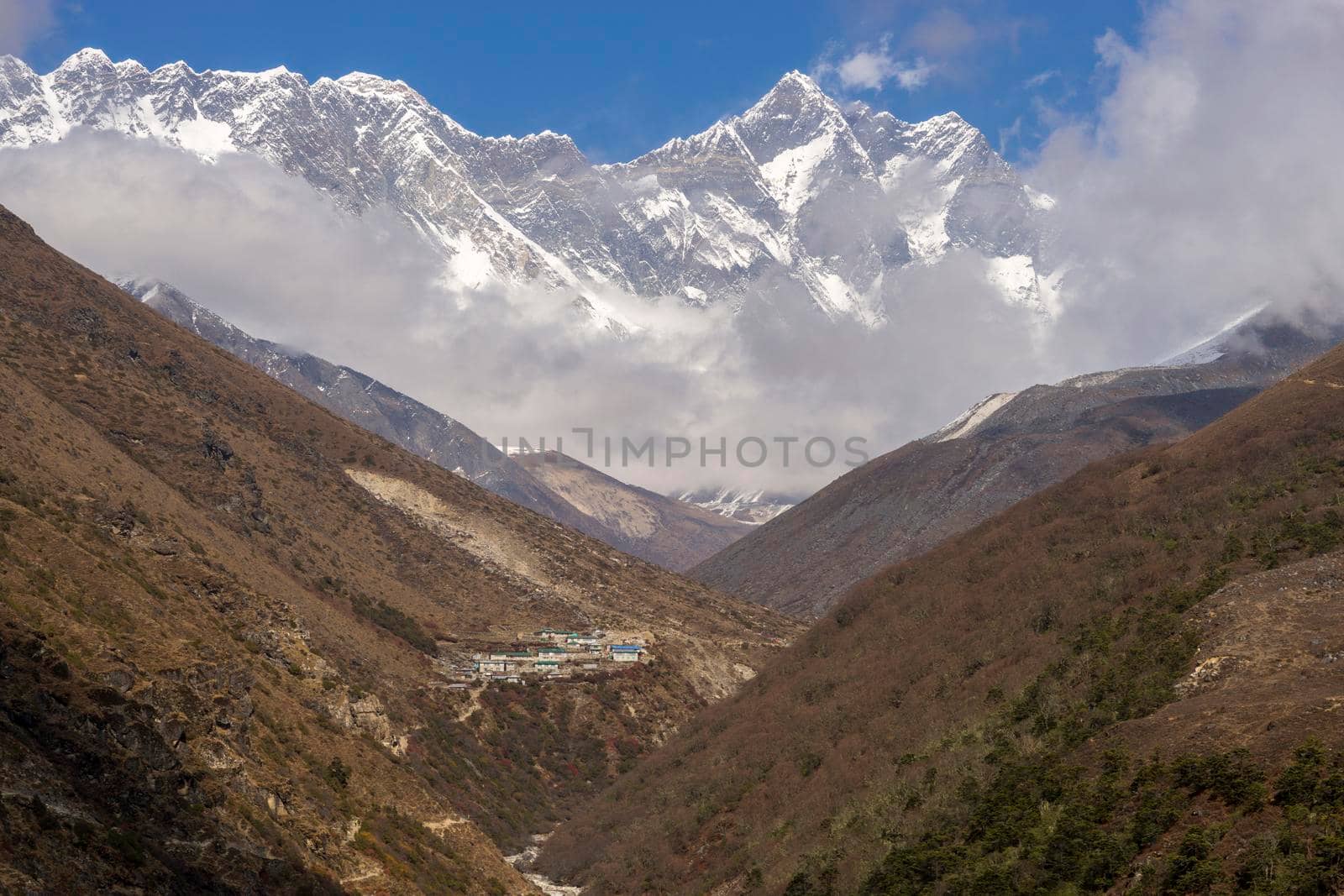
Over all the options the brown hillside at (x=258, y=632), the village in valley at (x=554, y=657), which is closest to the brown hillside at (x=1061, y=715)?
the brown hillside at (x=258, y=632)

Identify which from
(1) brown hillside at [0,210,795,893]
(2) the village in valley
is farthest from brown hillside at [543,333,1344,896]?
(2) the village in valley


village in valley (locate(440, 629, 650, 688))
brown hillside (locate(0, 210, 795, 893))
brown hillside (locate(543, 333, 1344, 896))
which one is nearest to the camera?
brown hillside (locate(0, 210, 795, 893))

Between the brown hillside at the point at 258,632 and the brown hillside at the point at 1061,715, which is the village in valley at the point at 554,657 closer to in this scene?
the brown hillside at the point at 258,632

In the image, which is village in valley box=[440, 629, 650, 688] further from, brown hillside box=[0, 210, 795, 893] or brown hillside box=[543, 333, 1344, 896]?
brown hillside box=[543, 333, 1344, 896]

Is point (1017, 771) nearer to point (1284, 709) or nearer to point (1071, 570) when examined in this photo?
point (1284, 709)

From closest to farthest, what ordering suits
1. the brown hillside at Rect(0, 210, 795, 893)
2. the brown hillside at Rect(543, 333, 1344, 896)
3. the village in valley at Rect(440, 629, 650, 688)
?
the brown hillside at Rect(0, 210, 795, 893) → the brown hillside at Rect(543, 333, 1344, 896) → the village in valley at Rect(440, 629, 650, 688)

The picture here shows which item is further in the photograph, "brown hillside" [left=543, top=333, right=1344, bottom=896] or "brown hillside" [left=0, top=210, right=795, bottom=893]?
"brown hillside" [left=543, top=333, right=1344, bottom=896]
